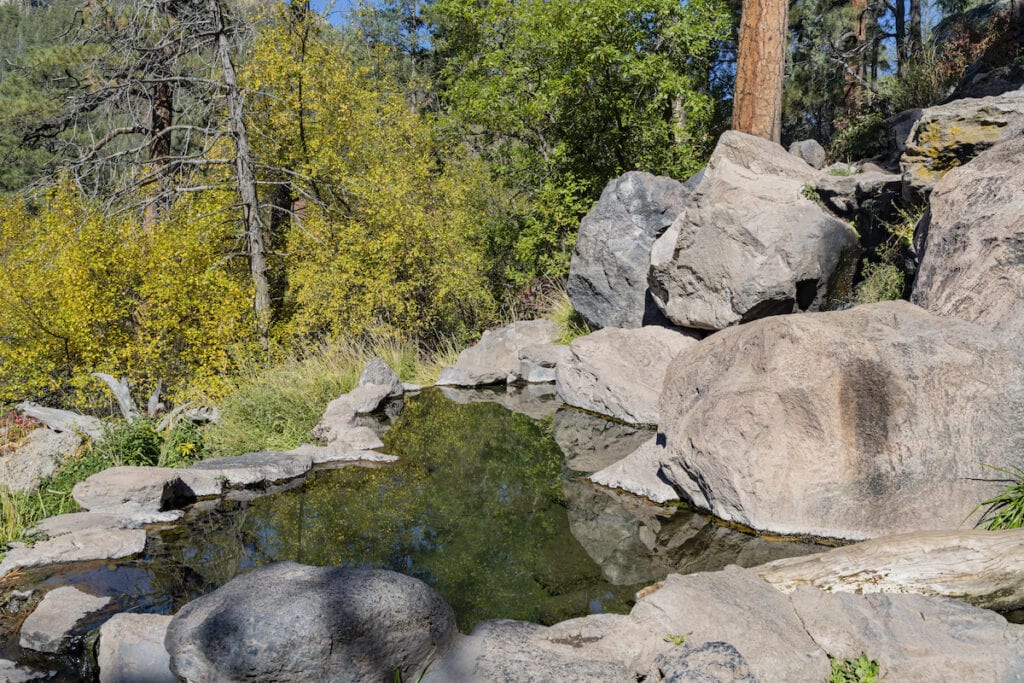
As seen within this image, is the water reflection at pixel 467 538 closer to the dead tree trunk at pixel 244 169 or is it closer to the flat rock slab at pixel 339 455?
the flat rock slab at pixel 339 455

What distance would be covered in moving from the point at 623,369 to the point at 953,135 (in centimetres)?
394

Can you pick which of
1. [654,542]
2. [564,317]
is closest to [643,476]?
[654,542]

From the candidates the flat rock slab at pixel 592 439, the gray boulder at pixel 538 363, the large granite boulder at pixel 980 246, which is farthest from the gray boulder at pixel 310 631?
the gray boulder at pixel 538 363

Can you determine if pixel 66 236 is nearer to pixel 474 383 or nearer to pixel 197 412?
pixel 197 412

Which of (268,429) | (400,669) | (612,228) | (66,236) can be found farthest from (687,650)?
(66,236)

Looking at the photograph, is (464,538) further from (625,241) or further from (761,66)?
(761,66)

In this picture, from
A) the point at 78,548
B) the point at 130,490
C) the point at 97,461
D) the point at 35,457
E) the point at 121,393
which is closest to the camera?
the point at 78,548

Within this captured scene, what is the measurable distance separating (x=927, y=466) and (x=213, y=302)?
7.72 metres

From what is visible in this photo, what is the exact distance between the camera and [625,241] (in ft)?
33.1

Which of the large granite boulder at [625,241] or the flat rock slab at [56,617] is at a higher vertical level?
the large granite boulder at [625,241]

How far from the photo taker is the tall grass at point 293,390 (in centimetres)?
796

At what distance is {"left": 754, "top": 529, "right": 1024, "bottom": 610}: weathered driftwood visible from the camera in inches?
145

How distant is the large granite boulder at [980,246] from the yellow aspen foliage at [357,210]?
7305 millimetres

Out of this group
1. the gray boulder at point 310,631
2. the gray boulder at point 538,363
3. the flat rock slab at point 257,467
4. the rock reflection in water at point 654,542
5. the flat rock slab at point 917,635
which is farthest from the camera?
the gray boulder at point 538,363
